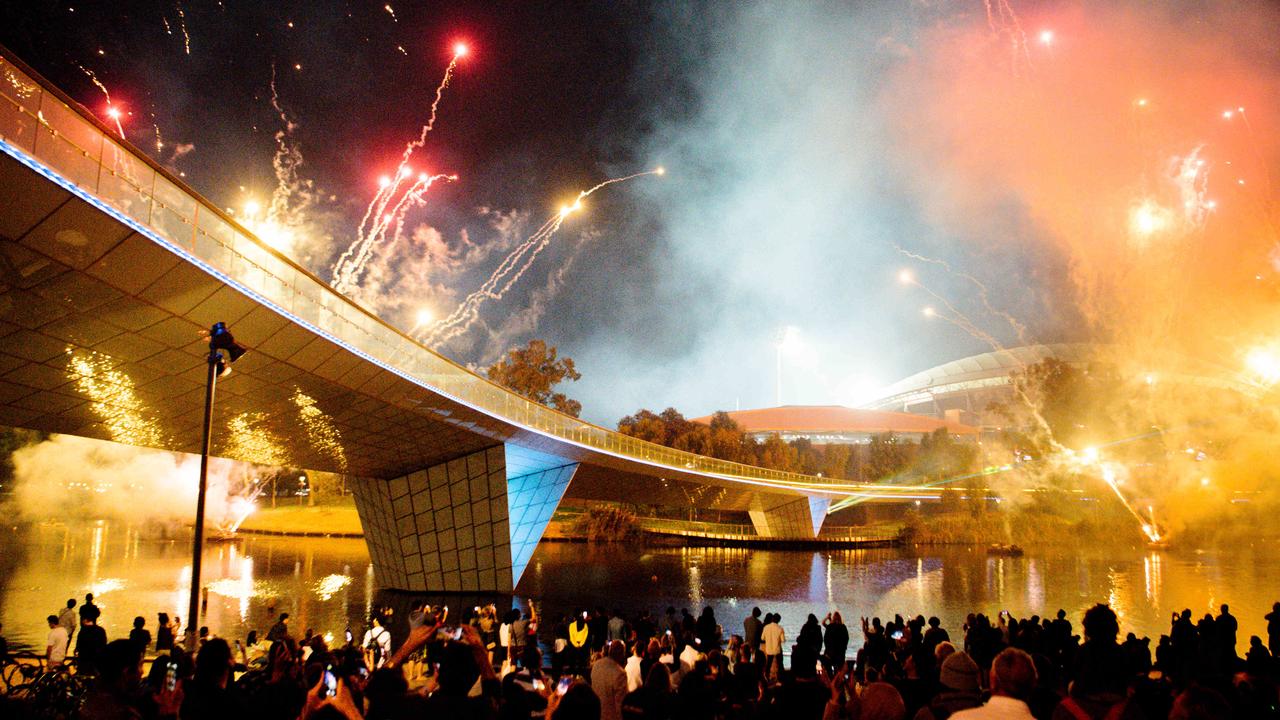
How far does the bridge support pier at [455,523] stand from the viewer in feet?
96.0

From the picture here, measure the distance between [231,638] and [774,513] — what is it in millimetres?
56179

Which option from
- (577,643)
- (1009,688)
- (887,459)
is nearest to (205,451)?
(577,643)

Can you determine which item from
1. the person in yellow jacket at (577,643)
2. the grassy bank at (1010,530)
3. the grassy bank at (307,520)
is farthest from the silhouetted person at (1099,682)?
the grassy bank at (307,520)

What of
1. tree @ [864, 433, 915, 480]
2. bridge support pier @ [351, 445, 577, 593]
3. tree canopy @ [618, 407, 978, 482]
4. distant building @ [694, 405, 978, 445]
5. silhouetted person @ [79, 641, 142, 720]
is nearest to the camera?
silhouetted person @ [79, 641, 142, 720]

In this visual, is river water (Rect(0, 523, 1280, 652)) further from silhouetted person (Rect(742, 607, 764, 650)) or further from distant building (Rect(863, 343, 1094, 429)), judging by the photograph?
distant building (Rect(863, 343, 1094, 429))

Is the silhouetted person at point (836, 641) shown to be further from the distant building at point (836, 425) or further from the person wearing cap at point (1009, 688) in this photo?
the distant building at point (836, 425)

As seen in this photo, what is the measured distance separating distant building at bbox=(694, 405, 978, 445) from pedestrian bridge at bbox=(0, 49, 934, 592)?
285ft

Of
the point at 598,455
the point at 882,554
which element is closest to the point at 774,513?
the point at 882,554

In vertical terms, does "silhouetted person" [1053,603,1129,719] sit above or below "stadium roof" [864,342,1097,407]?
below

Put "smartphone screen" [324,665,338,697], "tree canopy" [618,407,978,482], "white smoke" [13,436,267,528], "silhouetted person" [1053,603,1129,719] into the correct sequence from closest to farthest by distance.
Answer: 1. "silhouetted person" [1053,603,1129,719]
2. "smartphone screen" [324,665,338,697]
3. "white smoke" [13,436,267,528]
4. "tree canopy" [618,407,978,482]

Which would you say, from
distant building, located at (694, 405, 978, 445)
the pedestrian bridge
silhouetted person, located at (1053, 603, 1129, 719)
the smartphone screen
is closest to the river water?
the pedestrian bridge

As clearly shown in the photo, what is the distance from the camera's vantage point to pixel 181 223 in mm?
12445

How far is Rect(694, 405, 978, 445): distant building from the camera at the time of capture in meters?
119

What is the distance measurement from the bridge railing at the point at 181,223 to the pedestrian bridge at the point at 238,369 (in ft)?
0.11
